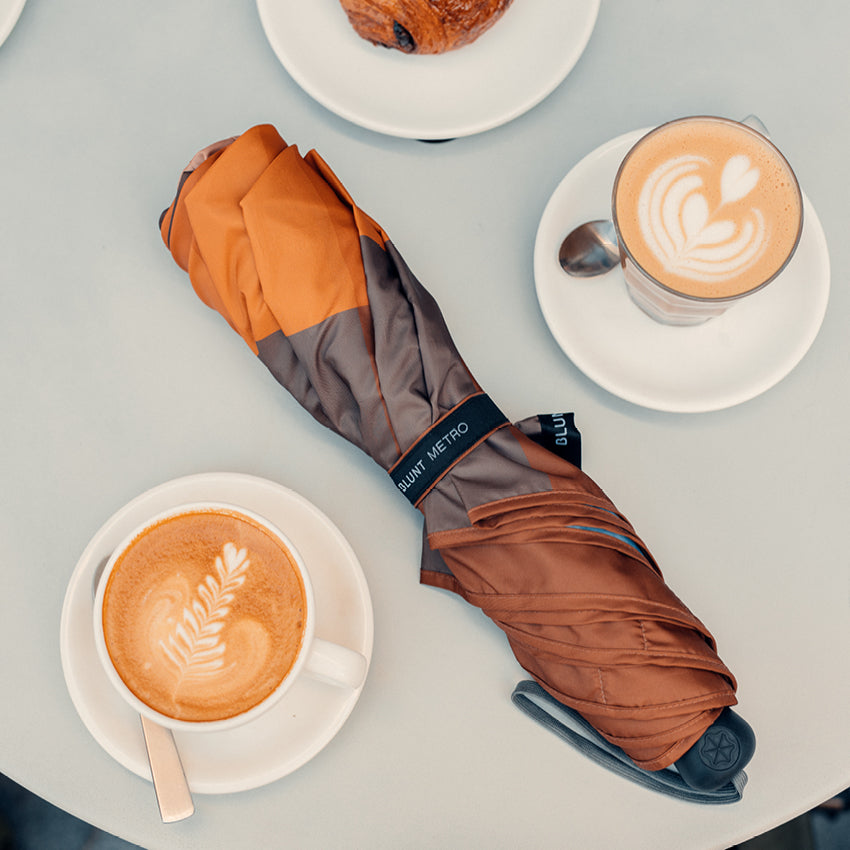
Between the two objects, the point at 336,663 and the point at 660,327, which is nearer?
the point at 336,663

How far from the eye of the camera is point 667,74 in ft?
2.52

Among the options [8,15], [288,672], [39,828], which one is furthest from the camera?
[39,828]

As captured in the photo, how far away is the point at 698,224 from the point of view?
67cm

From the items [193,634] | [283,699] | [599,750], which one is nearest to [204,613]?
[193,634]

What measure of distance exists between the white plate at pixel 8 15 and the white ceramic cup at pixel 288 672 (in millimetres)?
476

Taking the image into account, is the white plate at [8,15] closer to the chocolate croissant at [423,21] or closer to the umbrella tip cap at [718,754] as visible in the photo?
the chocolate croissant at [423,21]

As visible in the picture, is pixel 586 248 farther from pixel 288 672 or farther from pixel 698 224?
pixel 288 672

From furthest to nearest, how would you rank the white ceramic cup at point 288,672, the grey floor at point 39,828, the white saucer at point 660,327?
the grey floor at point 39,828 → the white saucer at point 660,327 → the white ceramic cup at point 288,672

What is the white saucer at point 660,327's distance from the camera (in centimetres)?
70

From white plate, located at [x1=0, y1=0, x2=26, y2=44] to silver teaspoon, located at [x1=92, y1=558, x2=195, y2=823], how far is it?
491mm

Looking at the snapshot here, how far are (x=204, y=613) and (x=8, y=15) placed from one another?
0.57 metres

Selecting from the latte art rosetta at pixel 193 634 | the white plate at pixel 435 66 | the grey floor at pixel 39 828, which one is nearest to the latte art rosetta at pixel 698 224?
the white plate at pixel 435 66

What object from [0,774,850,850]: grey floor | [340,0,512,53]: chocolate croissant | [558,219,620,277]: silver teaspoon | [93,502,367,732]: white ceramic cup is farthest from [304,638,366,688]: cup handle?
[0,774,850,850]: grey floor

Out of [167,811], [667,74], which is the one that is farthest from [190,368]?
[667,74]
